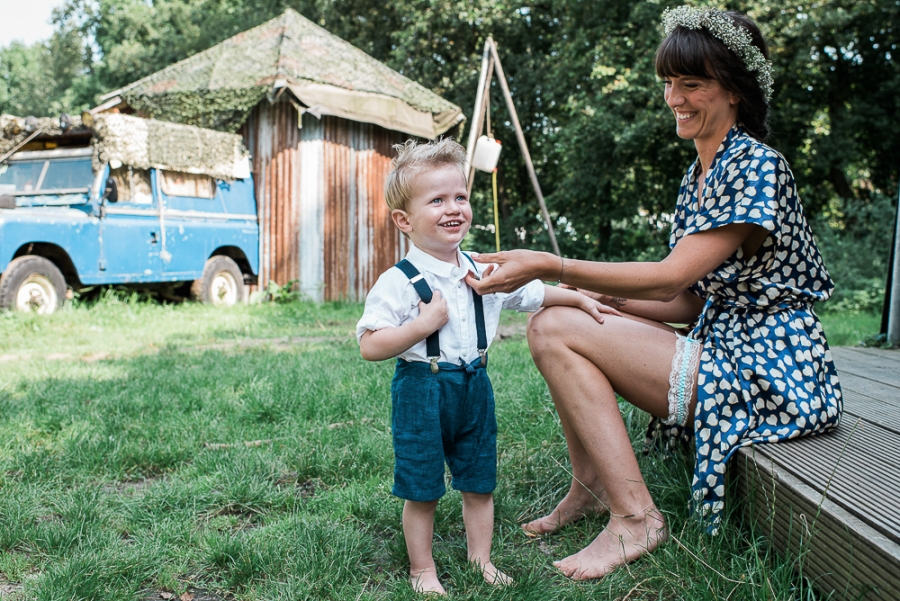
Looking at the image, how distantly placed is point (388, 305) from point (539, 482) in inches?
47.2

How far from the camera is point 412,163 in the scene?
2123 mm

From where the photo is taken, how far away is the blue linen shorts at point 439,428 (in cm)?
207

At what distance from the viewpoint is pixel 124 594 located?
2.03 meters

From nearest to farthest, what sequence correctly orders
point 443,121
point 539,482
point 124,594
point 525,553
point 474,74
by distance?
point 124,594 → point 525,553 → point 539,482 → point 443,121 → point 474,74

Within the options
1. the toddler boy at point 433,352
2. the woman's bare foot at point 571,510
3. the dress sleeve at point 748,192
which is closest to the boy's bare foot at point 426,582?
the toddler boy at point 433,352

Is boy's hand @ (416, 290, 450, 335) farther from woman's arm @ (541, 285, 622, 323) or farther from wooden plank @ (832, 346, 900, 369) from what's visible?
wooden plank @ (832, 346, 900, 369)

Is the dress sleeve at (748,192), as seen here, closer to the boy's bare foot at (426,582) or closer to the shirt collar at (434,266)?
the shirt collar at (434,266)

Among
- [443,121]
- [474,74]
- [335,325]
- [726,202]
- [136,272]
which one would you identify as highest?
[474,74]

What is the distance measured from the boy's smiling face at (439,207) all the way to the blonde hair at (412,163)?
0.02m

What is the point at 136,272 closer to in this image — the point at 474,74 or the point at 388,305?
the point at 388,305

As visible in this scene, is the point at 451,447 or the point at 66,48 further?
the point at 66,48

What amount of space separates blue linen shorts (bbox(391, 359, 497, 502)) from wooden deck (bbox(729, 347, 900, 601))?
0.73 metres

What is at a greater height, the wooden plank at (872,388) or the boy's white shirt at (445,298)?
the boy's white shirt at (445,298)

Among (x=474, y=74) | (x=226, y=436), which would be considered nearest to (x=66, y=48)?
(x=474, y=74)
